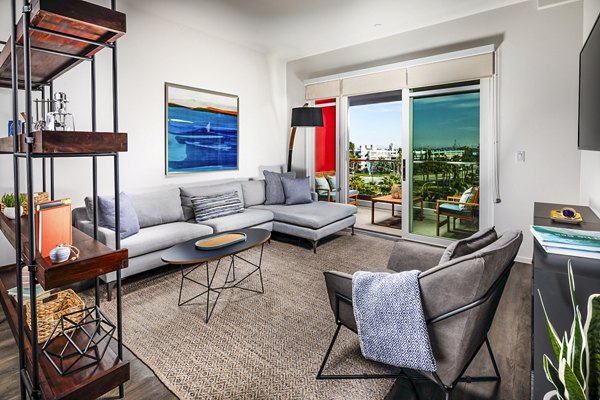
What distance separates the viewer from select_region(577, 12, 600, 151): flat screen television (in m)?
1.88

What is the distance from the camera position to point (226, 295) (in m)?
2.99

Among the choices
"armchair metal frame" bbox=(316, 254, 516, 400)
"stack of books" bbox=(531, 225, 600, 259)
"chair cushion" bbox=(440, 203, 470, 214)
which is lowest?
"armchair metal frame" bbox=(316, 254, 516, 400)

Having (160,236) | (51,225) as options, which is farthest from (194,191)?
(51,225)

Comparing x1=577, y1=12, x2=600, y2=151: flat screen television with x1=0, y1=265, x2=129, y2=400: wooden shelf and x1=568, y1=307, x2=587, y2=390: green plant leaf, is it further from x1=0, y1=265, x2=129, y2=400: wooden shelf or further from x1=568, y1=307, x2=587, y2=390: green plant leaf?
x1=0, y1=265, x2=129, y2=400: wooden shelf

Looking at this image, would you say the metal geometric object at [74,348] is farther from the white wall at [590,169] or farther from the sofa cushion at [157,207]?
the white wall at [590,169]

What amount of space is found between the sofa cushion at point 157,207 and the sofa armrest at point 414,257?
2.62 meters

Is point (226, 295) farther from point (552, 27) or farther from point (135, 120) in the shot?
point (552, 27)

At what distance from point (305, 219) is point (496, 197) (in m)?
2.23

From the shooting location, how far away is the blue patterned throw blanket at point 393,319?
4.84 feet

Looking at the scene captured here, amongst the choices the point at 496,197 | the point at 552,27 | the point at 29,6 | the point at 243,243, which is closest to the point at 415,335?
the point at 243,243

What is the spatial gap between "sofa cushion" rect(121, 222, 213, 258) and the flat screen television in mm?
3282

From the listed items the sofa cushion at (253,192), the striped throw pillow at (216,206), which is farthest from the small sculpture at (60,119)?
the sofa cushion at (253,192)

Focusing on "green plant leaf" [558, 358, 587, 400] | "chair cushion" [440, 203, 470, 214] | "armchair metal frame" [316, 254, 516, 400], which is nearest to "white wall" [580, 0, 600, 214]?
"chair cushion" [440, 203, 470, 214]

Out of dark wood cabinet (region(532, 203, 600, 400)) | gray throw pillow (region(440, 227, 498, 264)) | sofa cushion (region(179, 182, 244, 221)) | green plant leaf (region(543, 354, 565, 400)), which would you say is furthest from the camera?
sofa cushion (region(179, 182, 244, 221))
